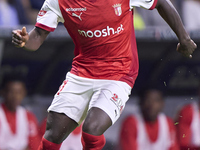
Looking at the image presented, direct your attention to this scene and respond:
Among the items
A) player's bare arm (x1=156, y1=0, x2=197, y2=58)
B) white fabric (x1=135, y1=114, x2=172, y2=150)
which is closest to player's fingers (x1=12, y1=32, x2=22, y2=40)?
player's bare arm (x1=156, y1=0, x2=197, y2=58)

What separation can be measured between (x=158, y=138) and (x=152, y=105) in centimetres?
51

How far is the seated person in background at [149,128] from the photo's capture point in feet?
21.6

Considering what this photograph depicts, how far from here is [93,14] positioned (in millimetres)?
4148

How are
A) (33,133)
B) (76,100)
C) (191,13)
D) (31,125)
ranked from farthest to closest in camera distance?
(191,13)
(31,125)
(33,133)
(76,100)

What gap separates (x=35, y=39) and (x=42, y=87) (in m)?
2.57

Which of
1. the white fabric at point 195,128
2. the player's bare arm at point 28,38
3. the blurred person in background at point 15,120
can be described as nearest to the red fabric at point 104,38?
the player's bare arm at point 28,38

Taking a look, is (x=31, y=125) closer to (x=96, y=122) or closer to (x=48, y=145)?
(x=48, y=145)

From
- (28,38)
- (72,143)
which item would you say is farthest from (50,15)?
(72,143)

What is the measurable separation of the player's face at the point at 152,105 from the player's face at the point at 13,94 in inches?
72.3

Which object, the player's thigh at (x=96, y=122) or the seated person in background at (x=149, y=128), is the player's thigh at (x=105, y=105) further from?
the seated person in background at (x=149, y=128)

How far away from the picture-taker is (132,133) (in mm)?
6578

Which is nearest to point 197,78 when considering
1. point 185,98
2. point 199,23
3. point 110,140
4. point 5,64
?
point 185,98

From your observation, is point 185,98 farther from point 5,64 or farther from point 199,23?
point 5,64

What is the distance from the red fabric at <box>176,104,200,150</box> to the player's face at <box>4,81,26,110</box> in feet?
7.77
